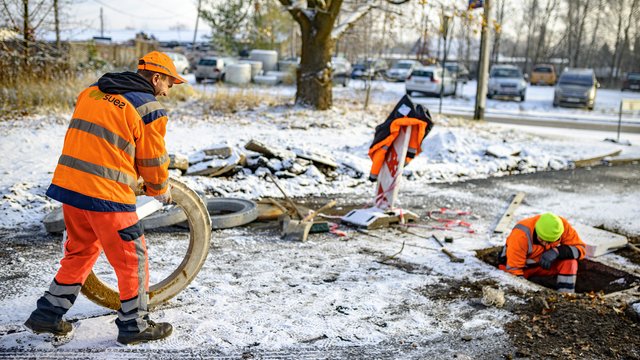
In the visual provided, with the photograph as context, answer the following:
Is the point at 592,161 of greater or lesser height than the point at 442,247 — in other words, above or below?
above

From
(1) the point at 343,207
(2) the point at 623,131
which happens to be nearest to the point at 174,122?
(1) the point at 343,207

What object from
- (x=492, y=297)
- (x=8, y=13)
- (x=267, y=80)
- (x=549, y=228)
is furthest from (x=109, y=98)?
(x=267, y=80)

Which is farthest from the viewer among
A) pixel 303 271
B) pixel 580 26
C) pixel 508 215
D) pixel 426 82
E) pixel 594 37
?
pixel 594 37

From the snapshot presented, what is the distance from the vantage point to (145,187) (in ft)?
13.3

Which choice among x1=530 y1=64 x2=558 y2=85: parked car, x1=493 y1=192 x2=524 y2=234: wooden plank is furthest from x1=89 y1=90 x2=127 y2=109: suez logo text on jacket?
x1=530 y1=64 x2=558 y2=85: parked car

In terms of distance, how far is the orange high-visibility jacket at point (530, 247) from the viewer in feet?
20.4

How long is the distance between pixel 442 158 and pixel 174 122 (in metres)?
6.24

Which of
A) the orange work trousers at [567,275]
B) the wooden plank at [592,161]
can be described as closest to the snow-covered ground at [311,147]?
the wooden plank at [592,161]

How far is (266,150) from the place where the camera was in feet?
32.3

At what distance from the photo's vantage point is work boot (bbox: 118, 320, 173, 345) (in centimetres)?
398

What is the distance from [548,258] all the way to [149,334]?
420 cm

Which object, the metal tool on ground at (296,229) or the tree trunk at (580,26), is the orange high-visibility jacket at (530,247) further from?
the tree trunk at (580,26)

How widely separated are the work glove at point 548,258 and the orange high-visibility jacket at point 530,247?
0.07 m

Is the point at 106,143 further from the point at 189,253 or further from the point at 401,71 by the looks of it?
the point at 401,71
